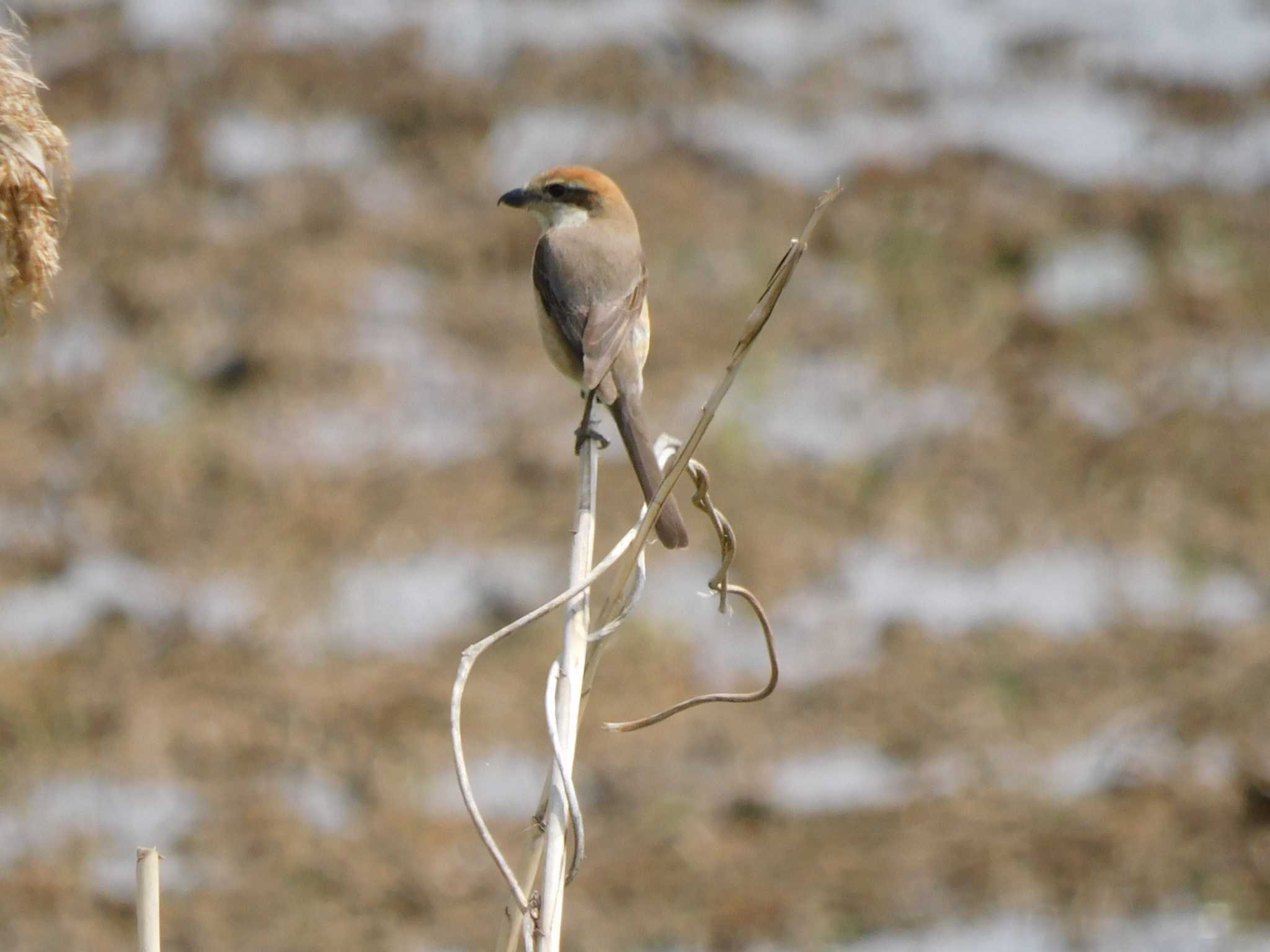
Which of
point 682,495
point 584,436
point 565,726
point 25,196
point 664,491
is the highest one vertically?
point 682,495

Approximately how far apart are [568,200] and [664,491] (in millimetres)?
2030

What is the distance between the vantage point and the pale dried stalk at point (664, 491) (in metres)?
1.55

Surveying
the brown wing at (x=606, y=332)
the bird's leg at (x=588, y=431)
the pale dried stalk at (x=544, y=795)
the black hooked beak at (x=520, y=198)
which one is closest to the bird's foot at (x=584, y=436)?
the bird's leg at (x=588, y=431)

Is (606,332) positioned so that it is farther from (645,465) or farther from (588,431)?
(588,431)

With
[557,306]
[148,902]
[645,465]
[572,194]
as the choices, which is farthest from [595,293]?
[148,902]

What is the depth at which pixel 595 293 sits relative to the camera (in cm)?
314

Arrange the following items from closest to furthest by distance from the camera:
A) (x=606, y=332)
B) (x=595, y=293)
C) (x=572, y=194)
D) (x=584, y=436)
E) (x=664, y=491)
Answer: (x=664, y=491) → (x=584, y=436) → (x=606, y=332) → (x=595, y=293) → (x=572, y=194)

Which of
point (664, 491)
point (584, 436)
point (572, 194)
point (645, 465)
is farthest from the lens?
point (572, 194)

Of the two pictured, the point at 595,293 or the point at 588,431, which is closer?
the point at 588,431

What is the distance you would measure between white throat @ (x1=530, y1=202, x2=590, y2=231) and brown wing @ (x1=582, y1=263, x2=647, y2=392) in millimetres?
382

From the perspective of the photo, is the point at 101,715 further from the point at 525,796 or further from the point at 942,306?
the point at 942,306

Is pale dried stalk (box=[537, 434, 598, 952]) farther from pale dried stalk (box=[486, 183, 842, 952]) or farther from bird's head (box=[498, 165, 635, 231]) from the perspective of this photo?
bird's head (box=[498, 165, 635, 231])

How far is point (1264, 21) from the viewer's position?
809 centimetres

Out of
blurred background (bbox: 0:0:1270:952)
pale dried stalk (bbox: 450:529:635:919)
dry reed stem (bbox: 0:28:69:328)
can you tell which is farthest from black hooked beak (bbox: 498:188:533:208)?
blurred background (bbox: 0:0:1270:952)
